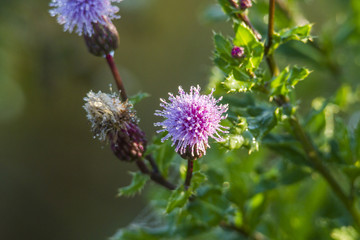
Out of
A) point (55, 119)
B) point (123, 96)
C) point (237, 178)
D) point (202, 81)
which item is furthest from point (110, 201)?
point (123, 96)

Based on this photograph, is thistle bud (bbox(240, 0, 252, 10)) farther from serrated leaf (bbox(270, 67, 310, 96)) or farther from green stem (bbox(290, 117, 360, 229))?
green stem (bbox(290, 117, 360, 229))

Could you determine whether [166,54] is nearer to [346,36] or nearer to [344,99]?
[346,36]

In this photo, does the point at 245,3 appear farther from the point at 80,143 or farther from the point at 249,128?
the point at 80,143

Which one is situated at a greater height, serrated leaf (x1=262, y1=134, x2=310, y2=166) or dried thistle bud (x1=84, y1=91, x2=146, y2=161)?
dried thistle bud (x1=84, y1=91, x2=146, y2=161)

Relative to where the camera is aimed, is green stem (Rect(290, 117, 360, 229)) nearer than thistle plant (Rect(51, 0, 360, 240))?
No

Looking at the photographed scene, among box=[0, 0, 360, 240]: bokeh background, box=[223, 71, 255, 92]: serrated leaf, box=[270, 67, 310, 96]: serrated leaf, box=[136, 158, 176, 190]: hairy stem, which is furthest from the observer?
box=[0, 0, 360, 240]: bokeh background

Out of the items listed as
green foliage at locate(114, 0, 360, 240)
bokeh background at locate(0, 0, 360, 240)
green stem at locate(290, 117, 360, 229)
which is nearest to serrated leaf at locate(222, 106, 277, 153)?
green foliage at locate(114, 0, 360, 240)

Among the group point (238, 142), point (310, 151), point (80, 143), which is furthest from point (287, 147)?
point (80, 143)

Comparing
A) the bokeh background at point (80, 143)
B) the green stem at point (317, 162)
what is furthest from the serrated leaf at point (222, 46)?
the bokeh background at point (80, 143)
